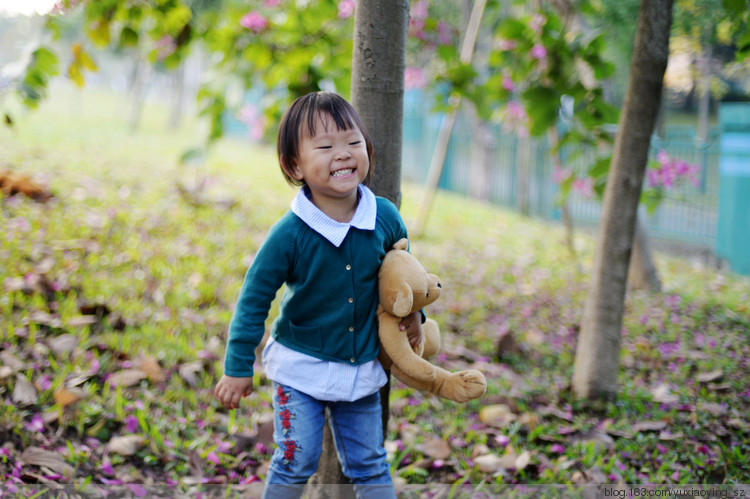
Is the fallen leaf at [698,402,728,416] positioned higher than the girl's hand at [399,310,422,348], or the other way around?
the girl's hand at [399,310,422,348]

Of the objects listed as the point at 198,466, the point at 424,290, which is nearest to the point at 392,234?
the point at 424,290

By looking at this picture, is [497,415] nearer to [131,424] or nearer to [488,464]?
[488,464]

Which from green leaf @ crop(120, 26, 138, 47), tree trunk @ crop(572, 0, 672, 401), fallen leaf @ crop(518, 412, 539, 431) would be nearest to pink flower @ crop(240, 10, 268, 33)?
green leaf @ crop(120, 26, 138, 47)

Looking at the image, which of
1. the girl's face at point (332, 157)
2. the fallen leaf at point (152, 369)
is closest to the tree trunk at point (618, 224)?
the girl's face at point (332, 157)

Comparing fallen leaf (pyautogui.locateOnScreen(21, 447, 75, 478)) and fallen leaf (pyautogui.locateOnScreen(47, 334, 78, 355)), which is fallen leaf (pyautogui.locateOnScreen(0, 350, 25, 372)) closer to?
fallen leaf (pyautogui.locateOnScreen(47, 334, 78, 355))

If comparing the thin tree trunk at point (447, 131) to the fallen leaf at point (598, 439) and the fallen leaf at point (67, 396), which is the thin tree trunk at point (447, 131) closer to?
the fallen leaf at point (598, 439)

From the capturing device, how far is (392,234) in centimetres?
187

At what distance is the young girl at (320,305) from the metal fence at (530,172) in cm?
472

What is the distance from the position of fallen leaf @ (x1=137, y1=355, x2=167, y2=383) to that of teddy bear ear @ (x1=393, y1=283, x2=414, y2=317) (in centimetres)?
162

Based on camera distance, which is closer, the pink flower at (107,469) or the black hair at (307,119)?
the black hair at (307,119)

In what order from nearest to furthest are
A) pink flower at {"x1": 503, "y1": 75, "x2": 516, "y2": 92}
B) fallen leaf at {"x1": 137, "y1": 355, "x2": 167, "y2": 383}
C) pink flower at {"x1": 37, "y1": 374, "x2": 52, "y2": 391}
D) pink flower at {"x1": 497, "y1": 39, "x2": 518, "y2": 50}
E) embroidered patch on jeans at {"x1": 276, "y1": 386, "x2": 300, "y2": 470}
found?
embroidered patch on jeans at {"x1": 276, "y1": 386, "x2": 300, "y2": 470} → pink flower at {"x1": 37, "y1": 374, "x2": 52, "y2": 391} → fallen leaf at {"x1": 137, "y1": 355, "x2": 167, "y2": 383} → pink flower at {"x1": 497, "y1": 39, "x2": 518, "y2": 50} → pink flower at {"x1": 503, "y1": 75, "x2": 516, "y2": 92}

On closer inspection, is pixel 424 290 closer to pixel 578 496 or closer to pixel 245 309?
pixel 245 309

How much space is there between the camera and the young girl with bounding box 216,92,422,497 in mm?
1713

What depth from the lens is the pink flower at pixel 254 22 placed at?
3.51 meters
